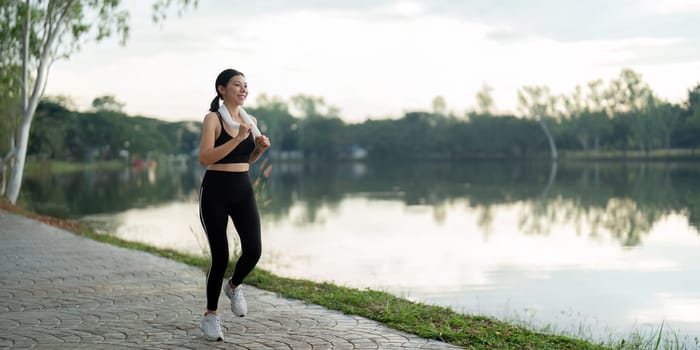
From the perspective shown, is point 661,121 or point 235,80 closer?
point 235,80

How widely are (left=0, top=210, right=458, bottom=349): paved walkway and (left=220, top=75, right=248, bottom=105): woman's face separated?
64.6 inches

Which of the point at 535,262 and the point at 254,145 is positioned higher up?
the point at 254,145

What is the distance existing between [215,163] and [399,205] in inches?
746

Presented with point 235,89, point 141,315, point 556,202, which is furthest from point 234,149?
point 556,202

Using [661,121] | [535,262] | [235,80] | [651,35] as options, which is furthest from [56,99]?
[235,80]

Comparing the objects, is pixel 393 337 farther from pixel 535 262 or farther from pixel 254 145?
pixel 535 262

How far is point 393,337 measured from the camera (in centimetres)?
503

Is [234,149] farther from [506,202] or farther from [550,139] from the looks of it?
[550,139]

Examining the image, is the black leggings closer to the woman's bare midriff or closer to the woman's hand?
the woman's bare midriff

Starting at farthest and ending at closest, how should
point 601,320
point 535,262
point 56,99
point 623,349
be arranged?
point 56,99, point 535,262, point 601,320, point 623,349

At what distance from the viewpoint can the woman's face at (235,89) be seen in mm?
4762

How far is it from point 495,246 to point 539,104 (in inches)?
3170

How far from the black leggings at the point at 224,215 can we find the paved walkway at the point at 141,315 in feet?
1.70

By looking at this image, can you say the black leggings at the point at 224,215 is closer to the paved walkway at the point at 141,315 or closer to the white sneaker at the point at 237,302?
the white sneaker at the point at 237,302
